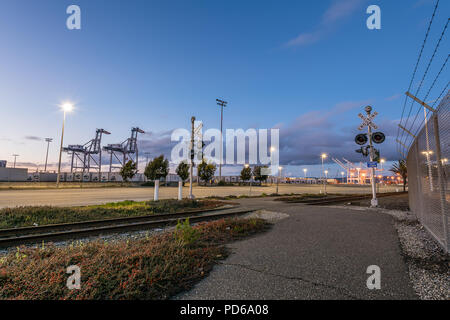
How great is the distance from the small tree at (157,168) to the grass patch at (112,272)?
49973mm

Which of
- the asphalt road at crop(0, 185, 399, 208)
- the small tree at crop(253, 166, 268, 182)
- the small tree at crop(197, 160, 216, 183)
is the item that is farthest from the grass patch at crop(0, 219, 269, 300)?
the small tree at crop(253, 166, 268, 182)

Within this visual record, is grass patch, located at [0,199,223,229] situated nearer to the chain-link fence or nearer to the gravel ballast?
the gravel ballast

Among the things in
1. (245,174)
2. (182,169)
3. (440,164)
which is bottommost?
(440,164)

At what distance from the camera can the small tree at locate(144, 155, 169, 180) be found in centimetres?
5294

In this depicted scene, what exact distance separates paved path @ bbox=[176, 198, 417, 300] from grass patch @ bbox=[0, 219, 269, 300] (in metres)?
0.37

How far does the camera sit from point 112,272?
11.3 feet

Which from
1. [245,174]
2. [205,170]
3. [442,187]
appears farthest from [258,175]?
[442,187]

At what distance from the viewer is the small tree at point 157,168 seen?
2084 inches

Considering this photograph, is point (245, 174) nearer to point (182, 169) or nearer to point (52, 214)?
point (182, 169)

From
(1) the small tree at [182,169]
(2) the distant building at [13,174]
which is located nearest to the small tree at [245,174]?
(1) the small tree at [182,169]

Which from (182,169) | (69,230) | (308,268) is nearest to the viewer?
(308,268)

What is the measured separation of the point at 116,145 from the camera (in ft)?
315

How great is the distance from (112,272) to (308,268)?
3343 millimetres

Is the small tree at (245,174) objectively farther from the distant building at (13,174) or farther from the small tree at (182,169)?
the distant building at (13,174)
